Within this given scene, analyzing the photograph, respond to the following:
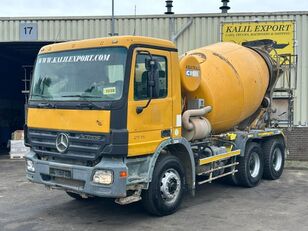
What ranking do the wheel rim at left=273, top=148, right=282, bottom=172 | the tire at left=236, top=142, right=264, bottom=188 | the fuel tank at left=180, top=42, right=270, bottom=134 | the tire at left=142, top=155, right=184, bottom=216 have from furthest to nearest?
the wheel rim at left=273, top=148, right=282, bottom=172 < the tire at left=236, top=142, right=264, bottom=188 < the fuel tank at left=180, top=42, right=270, bottom=134 < the tire at left=142, top=155, right=184, bottom=216

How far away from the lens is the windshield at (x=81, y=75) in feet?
20.3

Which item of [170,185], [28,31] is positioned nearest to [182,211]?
[170,185]

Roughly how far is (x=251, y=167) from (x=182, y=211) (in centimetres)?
304

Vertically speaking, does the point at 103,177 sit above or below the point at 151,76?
below

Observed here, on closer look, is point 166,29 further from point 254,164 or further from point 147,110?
point 147,110

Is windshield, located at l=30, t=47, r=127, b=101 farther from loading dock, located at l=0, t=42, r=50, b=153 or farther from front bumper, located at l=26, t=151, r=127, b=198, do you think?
loading dock, located at l=0, t=42, r=50, b=153

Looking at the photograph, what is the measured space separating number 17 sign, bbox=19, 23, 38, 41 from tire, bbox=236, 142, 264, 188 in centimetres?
906

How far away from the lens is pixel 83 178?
6.21 meters

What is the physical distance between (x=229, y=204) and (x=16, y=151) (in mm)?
10108

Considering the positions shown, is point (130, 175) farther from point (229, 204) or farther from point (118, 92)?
point (229, 204)

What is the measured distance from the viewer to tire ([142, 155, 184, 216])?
261 inches

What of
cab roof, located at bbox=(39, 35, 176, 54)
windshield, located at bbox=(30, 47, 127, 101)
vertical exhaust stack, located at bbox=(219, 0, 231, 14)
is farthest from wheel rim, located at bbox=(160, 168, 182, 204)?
vertical exhaust stack, located at bbox=(219, 0, 231, 14)

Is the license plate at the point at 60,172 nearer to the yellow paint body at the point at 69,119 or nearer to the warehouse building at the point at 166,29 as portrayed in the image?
the yellow paint body at the point at 69,119

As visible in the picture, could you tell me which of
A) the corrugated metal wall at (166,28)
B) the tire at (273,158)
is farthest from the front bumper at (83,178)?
the corrugated metal wall at (166,28)
